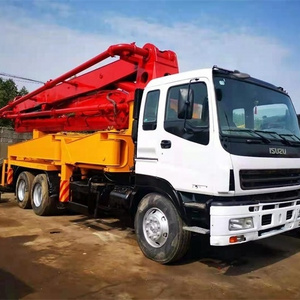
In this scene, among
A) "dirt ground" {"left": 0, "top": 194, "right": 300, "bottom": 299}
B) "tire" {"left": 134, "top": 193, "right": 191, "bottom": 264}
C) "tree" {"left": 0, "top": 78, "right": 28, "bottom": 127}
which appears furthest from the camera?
"tree" {"left": 0, "top": 78, "right": 28, "bottom": 127}

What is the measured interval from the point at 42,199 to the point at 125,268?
3.86 m

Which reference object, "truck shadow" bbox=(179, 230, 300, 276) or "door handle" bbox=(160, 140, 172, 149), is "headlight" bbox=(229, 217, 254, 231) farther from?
"door handle" bbox=(160, 140, 172, 149)

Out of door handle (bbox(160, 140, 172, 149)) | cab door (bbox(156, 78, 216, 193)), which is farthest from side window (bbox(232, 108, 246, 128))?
door handle (bbox(160, 140, 172, 149))

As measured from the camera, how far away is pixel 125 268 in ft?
16.1

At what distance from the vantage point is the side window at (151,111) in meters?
5.37

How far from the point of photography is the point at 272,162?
15.6 feet

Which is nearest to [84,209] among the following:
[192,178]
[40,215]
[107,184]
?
[107,184]

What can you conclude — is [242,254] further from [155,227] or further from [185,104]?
[185,104]

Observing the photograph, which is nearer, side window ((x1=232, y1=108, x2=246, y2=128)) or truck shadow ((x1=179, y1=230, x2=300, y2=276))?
side window ((x1=232, y1=108, x2=246, y2=128))

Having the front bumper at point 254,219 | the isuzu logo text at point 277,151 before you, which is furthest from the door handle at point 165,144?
the isuzu logo text at point 277,151

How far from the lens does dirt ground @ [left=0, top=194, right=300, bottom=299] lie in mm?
4152

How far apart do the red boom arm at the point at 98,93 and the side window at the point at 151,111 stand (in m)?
0.88

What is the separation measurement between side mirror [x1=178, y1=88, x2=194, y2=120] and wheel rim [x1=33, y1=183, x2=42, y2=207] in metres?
4.82

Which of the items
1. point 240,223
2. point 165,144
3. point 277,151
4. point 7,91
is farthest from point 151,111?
point 7,91
